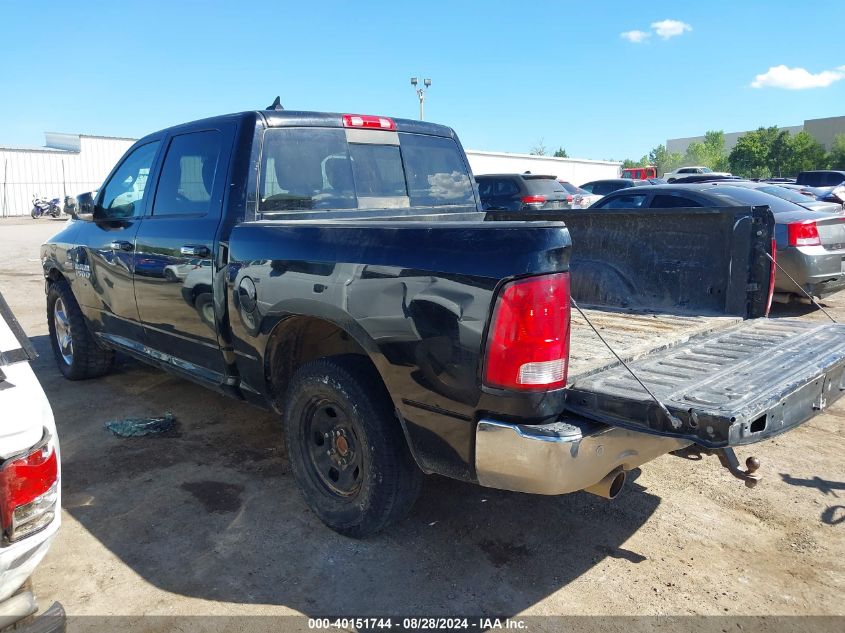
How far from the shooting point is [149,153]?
15.2 feet

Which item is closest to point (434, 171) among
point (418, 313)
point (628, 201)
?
point (418, 313)

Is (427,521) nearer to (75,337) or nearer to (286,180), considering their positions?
(286,180)

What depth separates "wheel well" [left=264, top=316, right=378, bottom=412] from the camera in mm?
3438

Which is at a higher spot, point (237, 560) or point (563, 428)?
point (563, 428)

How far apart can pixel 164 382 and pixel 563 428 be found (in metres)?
4.44

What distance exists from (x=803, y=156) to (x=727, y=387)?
177 feet

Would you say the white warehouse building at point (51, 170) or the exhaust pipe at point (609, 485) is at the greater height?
the white warehouse building at point (51, 170)

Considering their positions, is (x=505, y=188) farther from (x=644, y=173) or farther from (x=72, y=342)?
(x=644, y=173)

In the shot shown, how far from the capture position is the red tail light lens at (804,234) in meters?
7.67

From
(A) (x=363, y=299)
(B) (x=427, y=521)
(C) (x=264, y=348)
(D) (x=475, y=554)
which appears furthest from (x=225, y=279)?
(D) (x=475, y=554)

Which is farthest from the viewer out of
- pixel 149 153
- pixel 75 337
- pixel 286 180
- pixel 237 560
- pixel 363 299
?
pixel 75 337

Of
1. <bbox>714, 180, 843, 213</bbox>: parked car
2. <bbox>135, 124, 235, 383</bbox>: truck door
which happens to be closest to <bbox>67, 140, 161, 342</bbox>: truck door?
<bbox>135, 124, 235, 383</bbox>: truck door

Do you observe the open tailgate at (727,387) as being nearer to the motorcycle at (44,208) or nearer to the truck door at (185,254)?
the truck door at (185,254)

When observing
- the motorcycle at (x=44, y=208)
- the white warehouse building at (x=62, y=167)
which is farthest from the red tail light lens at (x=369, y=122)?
the motorcycle at (x=44, y=208)
